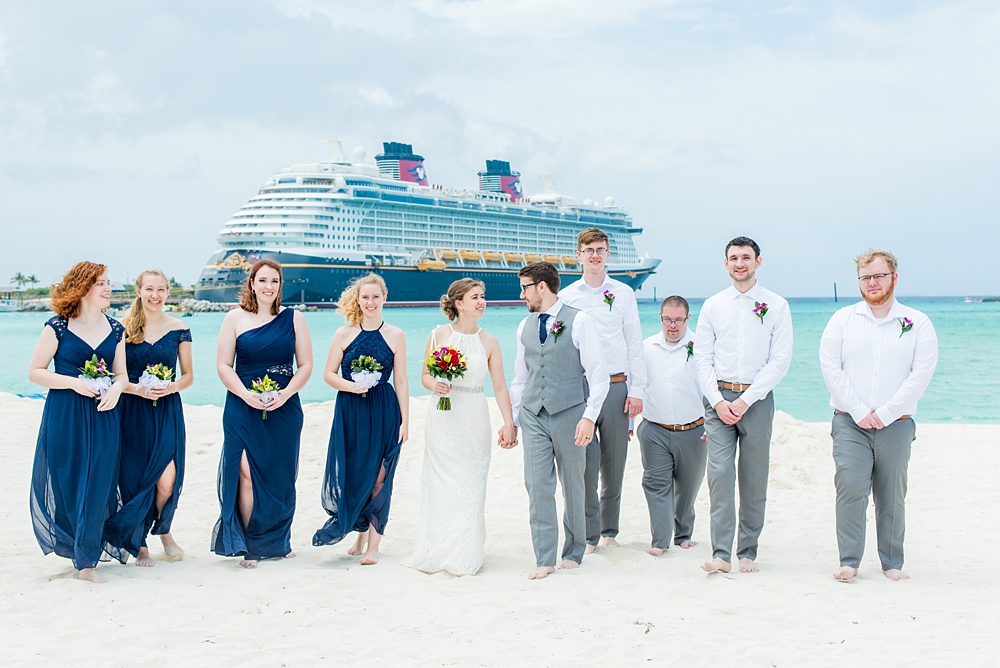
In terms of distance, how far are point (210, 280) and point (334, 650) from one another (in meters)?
51.6

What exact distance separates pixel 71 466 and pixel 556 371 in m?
2.37

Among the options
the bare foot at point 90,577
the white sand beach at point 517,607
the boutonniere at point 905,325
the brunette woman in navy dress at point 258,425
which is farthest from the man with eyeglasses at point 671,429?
the bare foot at point 90,577

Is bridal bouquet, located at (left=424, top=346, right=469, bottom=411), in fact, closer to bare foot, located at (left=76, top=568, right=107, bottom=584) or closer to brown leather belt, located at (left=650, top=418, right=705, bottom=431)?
brown leather belt, located at (left=650, top=418, right=705, bottom=431)

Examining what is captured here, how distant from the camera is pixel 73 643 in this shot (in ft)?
10.8

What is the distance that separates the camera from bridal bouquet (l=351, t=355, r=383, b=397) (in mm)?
4512

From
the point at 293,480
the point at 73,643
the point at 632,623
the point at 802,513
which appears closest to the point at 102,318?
the point at 293,480

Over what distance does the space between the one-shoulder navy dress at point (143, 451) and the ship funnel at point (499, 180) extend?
201ft

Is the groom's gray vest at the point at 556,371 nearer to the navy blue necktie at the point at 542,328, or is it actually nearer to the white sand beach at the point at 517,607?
the navy blue necktie at the point at 542,328

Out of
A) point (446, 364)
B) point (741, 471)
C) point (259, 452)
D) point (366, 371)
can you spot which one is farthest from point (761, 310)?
point (259, 452)

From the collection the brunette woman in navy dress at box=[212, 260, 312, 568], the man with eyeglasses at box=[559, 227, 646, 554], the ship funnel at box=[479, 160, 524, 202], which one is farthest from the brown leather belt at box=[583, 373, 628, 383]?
the ship funnel at box=[479, 160, 524, 202]

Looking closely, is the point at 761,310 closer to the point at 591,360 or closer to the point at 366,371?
the point at 591,360

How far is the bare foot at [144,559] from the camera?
4.39 meters

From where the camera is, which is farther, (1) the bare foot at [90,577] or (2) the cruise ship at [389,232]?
(2) the cruise ship at [389,232]

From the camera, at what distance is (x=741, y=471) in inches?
168
